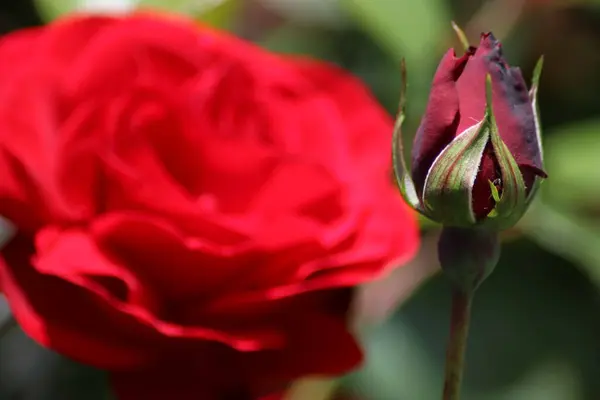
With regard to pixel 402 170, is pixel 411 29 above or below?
below

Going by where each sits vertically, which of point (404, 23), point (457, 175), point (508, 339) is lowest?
point (508, 339)

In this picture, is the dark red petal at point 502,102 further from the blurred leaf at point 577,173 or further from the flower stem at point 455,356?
the blurred leaf at point 577,173

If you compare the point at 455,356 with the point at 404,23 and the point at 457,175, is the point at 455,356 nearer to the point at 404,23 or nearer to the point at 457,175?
the point at 457,175

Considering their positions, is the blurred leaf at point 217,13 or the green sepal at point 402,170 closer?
the green sepal at point 402,170

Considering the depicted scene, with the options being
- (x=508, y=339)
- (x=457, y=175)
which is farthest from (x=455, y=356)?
(x=508, y=339)

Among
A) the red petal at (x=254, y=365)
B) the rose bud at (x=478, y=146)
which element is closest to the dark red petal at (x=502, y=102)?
the rose bud at (x=478, y=146)

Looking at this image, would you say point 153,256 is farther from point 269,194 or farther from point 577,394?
point 577,394

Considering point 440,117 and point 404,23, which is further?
point 404,23

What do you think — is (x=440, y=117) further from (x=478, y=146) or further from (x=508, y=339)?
(x=508, y=339)

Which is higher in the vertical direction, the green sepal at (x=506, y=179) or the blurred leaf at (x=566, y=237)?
the green sepal at (x=506, y=179)
